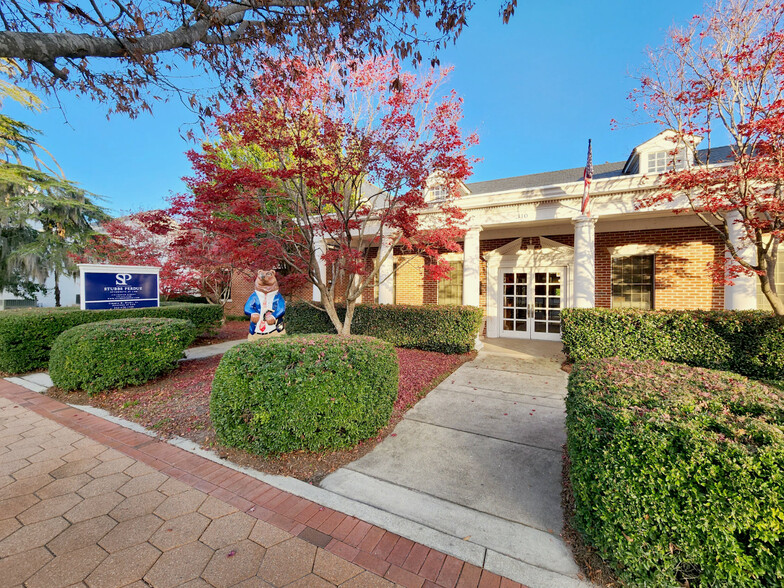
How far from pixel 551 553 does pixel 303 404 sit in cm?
203

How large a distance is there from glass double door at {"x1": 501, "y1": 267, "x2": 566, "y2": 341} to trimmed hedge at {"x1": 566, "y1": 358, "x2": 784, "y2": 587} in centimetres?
773

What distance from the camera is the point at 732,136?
4.82m

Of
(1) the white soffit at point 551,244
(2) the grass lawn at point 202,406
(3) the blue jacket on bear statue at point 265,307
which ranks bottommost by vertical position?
(2) the grass lawn at point 202,406

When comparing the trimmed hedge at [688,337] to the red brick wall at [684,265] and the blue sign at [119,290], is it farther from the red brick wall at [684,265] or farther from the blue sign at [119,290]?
the blue sign at [119,290]

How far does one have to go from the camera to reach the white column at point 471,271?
27.3 feet

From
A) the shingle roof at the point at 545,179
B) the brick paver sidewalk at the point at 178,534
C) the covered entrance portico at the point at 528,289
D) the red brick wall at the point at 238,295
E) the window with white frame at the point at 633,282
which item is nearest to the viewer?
the brick paver sidewalk at the point at 178,534

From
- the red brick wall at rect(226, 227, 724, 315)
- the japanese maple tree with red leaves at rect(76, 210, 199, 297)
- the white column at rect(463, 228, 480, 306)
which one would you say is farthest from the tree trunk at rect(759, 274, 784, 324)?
the japanese maple tree with red leaves at rect(76, 210, 199, 297)

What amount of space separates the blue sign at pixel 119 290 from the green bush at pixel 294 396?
6.35 m

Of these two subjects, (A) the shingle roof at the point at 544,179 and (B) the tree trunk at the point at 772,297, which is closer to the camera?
(B) the tree trunk at the point at 772,297

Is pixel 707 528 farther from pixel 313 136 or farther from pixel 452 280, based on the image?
pixel 452 280

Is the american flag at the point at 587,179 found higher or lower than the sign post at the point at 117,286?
higher

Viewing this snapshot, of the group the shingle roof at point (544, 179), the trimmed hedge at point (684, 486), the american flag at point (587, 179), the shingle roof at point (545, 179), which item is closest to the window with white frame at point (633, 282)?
the american flag at point (587, 179)

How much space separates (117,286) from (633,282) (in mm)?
13221

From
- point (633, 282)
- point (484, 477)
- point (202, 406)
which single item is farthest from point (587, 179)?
point (202, 406)
